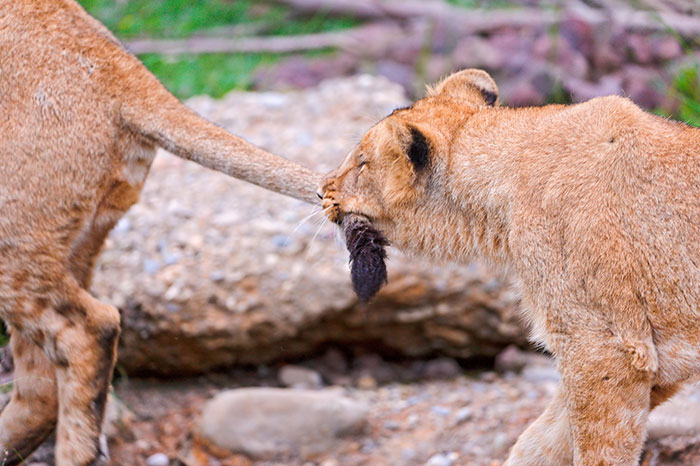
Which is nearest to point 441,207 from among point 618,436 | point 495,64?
point 618,436

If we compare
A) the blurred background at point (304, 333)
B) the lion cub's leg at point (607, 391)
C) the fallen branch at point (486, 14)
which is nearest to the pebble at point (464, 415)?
the blurred background at point (304, 333)

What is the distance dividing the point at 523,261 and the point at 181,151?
179cm

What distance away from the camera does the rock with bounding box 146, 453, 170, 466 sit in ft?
17.7

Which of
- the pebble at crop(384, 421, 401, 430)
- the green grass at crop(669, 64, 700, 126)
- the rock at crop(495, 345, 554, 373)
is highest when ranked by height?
the green grass at crop(669, 64, 700, 126)

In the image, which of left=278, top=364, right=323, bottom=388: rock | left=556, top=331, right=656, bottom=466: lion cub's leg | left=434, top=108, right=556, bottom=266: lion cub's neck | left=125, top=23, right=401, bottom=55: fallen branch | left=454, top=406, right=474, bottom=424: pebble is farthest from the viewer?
left=125, top=23, right=401, bottom=55: fallen branch

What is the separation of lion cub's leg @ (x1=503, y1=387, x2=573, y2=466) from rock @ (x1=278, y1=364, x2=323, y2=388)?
6.98ft

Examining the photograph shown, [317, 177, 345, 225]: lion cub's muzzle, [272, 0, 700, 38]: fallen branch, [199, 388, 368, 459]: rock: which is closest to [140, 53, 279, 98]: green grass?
[272, 0, 700, 38]: fallen branch

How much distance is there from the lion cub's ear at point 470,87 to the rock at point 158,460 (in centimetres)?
250

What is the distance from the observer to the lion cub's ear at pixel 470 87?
4.77 meters

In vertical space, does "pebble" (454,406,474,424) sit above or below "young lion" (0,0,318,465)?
below

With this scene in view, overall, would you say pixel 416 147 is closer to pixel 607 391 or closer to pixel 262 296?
pixel 607 391

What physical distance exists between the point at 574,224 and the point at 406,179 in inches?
30.8

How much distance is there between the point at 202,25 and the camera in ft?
36.1

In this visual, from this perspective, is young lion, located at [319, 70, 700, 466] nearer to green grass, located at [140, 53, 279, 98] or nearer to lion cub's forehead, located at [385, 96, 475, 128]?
lion cub's forehead, located at [385, 96, 475, 128]
